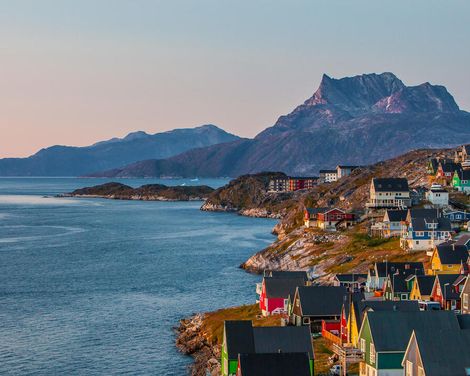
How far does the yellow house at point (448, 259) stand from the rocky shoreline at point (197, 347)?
23.9m

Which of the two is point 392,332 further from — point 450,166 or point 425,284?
point 450,166

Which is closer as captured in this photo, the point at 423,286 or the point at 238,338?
the point at 238,338

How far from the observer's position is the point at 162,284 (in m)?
104

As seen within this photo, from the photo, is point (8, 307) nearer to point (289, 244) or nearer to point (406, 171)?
point (289, 244)

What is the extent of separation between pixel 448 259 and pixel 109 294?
4379cm

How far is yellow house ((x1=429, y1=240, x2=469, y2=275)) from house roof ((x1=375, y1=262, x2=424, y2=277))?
2.75 metres

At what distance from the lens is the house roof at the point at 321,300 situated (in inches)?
2463

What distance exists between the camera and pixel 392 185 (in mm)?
127062

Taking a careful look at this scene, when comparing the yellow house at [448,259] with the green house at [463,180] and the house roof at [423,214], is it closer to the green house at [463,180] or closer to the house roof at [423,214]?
the house roof at [423,214]

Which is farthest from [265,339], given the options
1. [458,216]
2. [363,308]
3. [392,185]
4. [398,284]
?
[392,185]

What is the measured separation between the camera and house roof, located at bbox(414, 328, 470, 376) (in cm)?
4016

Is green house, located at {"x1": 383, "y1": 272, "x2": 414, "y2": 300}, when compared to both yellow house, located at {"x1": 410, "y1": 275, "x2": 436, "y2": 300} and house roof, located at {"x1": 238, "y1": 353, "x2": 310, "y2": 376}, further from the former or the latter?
house roof, located at {"x1": 238, "y1": 353, "x2": 310, "y2": 376}

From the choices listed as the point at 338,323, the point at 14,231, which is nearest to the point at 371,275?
the point at 338,323

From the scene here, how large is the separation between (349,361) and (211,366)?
1468cm
